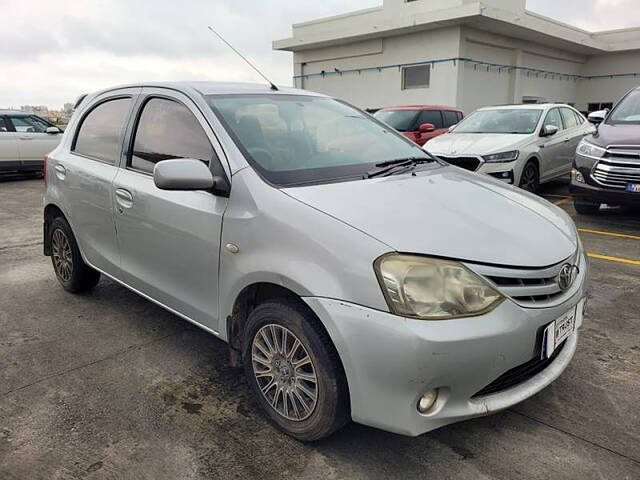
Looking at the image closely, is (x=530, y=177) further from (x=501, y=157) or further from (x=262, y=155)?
(x=262, y=155)

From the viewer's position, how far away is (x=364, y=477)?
2.22 meters

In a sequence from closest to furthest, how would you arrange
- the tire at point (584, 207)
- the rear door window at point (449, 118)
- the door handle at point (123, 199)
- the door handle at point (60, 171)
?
the door handle at point (123, 199)
the door handle at point (60, 171)
the tire at point (584, 207)
the rear door window at point (449, 118)

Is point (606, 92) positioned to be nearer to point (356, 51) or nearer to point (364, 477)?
point (356, 51)

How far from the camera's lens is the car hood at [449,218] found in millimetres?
2158

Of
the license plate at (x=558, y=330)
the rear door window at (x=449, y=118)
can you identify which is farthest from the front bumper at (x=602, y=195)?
the rear door window at (x=449, y=118)

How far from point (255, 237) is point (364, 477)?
1.14 metres

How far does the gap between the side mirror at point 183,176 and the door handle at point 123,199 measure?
783 millimetres

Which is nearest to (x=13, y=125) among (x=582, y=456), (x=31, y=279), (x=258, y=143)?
(x=31, y=279)

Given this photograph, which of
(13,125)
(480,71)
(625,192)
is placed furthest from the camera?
(480,71)

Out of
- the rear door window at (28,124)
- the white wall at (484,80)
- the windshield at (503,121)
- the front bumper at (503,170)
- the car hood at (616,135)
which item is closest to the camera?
the car hood at (616,135)

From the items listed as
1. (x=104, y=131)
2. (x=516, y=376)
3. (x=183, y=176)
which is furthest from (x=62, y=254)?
(x=516, y=376)

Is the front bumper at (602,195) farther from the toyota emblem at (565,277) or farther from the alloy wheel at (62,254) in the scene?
the alloy wheel at (62,254)

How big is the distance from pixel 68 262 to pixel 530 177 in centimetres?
654

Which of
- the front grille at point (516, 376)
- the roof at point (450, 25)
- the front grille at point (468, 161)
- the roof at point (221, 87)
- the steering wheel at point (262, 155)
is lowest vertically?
the front grille at point (516, 376)
